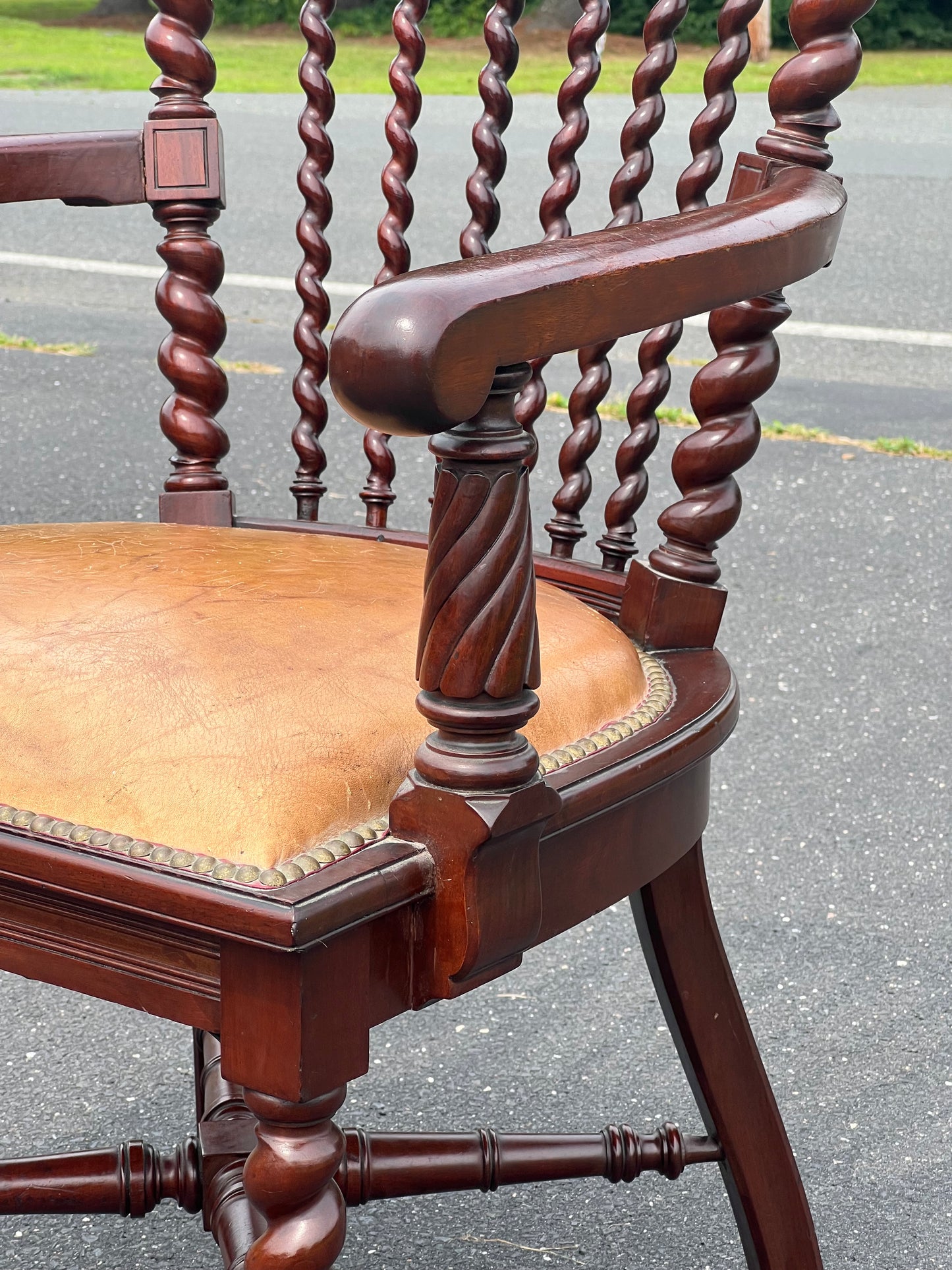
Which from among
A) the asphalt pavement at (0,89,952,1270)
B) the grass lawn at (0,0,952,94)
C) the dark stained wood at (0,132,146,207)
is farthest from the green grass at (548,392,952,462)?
the grass lawn at (0,0,952,94)

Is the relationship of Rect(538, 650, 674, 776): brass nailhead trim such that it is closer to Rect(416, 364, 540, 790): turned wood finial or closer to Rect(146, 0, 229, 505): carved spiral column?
Rect(416, 364, 540, 790): turned wood finial

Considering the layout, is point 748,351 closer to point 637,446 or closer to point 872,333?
point 637,446

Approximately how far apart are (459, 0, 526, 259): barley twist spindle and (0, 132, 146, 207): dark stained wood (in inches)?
9.6

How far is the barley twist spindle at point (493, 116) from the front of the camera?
3.46 feet

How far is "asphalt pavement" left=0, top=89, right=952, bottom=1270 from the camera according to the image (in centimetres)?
128

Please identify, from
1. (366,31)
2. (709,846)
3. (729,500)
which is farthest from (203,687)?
(366,31)

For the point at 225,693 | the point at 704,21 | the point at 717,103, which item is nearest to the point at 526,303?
the point at 225,693

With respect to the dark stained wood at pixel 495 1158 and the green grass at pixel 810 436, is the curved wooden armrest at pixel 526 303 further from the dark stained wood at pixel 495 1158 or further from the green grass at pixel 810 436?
the green grass at pixel 810 436

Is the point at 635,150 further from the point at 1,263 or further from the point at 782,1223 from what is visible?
the point at 1,263

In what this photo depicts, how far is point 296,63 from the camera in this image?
1238 centimetres

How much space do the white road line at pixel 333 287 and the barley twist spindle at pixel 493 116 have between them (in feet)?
9.72

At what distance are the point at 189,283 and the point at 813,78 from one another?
488mm

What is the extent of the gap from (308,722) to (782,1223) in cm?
59

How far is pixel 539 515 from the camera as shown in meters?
2.97
